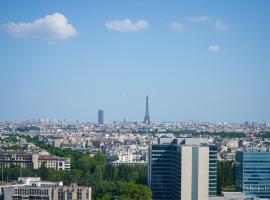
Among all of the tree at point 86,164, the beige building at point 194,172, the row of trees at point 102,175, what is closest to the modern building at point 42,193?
the row of trees at point 102,175

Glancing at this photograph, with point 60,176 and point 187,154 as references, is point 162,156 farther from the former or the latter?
point 60,176

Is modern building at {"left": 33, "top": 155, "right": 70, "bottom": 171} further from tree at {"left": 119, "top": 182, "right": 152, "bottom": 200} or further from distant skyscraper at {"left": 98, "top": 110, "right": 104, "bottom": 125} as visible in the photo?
distant skyscraper at {"left": 98, "top": 110, "right": 104, "bottom": 125}

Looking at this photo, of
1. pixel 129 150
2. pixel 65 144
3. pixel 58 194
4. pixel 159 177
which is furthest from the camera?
pixel 65 144

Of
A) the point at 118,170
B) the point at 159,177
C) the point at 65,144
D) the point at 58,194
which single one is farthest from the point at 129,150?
the point at 58,194

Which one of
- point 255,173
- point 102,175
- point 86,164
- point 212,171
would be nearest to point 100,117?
point 86,164

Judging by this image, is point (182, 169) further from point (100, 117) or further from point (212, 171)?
point (100, 117)

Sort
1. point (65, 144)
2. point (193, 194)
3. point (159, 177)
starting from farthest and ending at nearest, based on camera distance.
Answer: point (65, 144) < point (159, 177) < point (193, 194)
